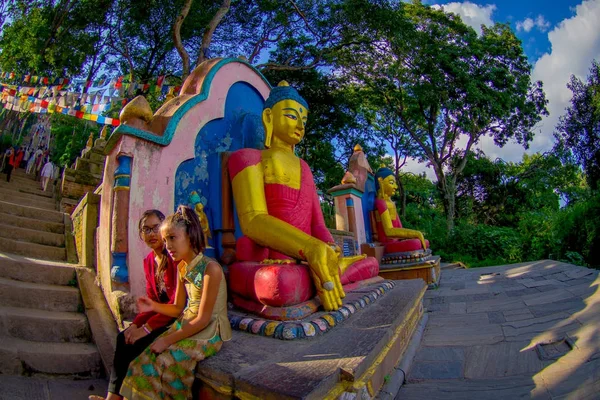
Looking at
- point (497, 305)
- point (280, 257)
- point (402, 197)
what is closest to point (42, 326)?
point (280, 257)

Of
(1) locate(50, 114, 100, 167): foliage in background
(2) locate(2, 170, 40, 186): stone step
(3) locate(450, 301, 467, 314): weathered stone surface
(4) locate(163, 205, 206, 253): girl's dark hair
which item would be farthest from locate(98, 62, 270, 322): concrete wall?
(1) locate(50, 114, 100, 167): foliage in background

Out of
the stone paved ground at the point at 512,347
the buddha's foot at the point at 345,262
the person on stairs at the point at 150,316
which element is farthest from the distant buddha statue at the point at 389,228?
the person on stairs at the point at 150,316

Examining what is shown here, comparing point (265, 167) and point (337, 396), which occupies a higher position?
point (265, 167)

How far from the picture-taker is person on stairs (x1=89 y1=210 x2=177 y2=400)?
1651mm

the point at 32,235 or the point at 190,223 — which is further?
the point at 32,235

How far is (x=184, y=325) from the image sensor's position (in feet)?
5.14

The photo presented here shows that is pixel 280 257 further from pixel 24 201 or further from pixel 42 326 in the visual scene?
pixel 24 201

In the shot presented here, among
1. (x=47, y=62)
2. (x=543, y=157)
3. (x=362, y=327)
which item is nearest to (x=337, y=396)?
(x=362, y=327)

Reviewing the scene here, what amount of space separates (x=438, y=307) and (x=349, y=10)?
407 inches

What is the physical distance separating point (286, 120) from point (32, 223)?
3.92 m

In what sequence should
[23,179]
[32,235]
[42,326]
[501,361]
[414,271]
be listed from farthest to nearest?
[23,179] < [414,271] < [32,235] < [42,326] < [501,361]

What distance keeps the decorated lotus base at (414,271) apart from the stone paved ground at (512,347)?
41.6 inches

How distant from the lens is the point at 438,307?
390 centimetres

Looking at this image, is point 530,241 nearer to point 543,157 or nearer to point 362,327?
point 543,157
